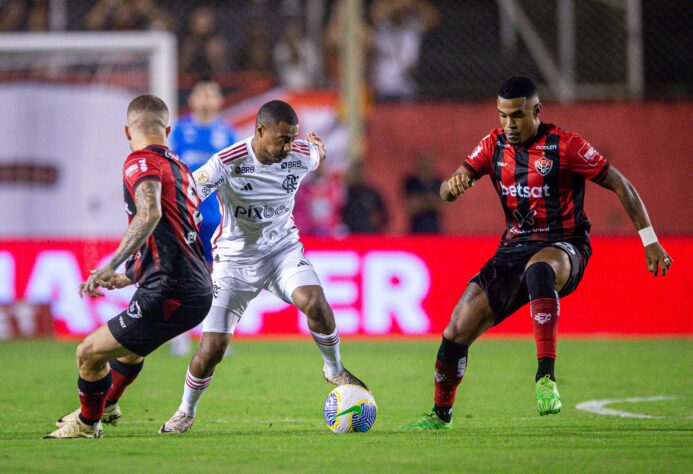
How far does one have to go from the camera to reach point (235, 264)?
771cm

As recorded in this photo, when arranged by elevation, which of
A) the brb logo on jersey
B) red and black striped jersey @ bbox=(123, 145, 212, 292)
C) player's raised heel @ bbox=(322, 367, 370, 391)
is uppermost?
the brb logo on jersey

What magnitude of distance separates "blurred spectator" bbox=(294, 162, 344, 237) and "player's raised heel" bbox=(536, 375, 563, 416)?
28.3 ft

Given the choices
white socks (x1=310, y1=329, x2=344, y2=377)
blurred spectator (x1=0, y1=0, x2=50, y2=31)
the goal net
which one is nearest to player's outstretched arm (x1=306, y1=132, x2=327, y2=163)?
white socks (x1=310, y1=329, x2=344, y2=377)

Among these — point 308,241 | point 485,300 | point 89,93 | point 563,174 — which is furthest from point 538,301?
point 89,93

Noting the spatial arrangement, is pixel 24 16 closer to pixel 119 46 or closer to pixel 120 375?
pixel 119 46

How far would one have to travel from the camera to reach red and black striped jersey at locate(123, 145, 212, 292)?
6.62 m

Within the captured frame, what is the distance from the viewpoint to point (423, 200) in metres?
15.8

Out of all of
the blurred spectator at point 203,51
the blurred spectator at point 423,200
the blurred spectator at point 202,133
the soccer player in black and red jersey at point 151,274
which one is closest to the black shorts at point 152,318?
the soccer player in black and red jersey at point 151,274

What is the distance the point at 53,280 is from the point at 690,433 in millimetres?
9617

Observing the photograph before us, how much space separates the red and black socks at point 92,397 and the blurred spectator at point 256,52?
35.8 feet

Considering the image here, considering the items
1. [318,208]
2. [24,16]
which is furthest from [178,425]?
[24,16]

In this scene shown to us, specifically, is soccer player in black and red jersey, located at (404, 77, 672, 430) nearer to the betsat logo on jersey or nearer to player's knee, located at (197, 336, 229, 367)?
the betsat logo on jersey

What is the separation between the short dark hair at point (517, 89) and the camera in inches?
290

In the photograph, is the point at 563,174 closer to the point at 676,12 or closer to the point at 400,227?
the point at 400,227
